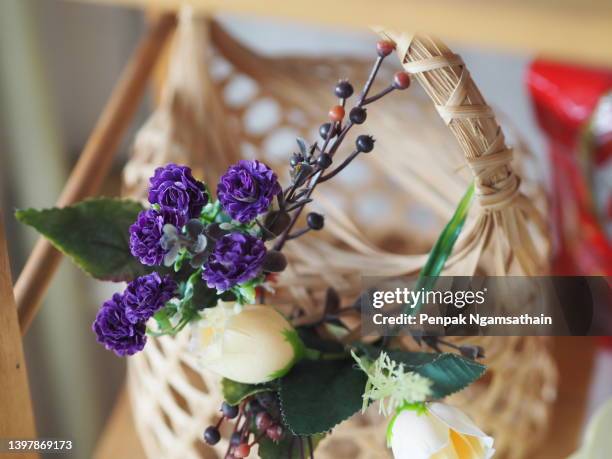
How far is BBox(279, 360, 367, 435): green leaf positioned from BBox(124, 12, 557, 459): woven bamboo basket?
71mm

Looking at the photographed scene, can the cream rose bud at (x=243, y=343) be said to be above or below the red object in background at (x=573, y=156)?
below

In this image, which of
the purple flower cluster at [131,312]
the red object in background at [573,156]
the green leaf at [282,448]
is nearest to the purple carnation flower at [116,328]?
the purple flower cluster at [131,312]

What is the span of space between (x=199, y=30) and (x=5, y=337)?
1.37 feet

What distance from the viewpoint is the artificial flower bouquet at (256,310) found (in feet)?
1.09

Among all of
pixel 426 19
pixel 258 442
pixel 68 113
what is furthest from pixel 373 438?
pixel 68 113

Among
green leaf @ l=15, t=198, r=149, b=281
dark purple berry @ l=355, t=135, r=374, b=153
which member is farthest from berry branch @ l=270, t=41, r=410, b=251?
green leaf @ l=15, t=198, r=149, b=281

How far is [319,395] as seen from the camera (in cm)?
38

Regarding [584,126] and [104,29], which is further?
[104,29]

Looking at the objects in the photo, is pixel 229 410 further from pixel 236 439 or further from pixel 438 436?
pixel 438 436

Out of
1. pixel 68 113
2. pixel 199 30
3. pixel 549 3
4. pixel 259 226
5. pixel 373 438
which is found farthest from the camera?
pixel 68 113

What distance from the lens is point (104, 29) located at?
115cm

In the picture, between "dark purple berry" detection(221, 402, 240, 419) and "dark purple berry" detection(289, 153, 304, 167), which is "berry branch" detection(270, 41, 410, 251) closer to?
"dark purple berry" detection(289, 153, 304, 167)

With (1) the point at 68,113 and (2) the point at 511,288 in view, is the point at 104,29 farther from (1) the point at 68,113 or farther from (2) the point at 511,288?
(2) the point at 511,288

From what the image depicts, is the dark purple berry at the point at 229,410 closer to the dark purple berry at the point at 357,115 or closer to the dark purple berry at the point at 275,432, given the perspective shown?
the dark purple berry at the point at 275,432
